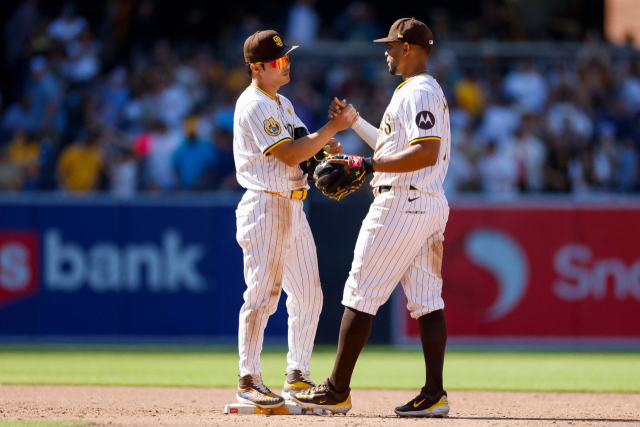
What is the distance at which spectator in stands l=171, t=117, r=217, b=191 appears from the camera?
10031 mm

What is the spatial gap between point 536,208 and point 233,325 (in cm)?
352

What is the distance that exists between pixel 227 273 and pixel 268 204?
174 inches

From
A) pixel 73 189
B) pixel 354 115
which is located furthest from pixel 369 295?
pixel 73 189

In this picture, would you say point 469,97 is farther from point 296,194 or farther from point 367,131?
point 296,194

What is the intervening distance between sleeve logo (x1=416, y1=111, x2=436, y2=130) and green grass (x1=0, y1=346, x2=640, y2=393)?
267 cm

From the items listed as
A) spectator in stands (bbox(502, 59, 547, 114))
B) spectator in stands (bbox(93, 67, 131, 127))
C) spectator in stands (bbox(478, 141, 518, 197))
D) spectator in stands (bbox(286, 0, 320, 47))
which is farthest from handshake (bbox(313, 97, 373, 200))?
spectator in stands (bbox(286, 0, 320, 47))

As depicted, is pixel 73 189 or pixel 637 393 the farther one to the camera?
pixel 73 189

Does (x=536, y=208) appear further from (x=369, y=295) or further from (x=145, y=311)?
(x=369, y=295)

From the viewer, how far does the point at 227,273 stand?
9180 millimetres

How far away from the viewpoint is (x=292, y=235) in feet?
16.3

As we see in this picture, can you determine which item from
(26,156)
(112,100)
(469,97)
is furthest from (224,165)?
(469,97)

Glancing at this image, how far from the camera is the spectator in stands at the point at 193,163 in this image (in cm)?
1003

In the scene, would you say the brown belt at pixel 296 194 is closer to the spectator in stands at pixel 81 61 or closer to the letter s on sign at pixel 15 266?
the letter s on sign at pixel 15 266

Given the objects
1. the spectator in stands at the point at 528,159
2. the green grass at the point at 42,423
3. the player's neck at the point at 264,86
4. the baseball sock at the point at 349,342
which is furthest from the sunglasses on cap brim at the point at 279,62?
the spectator in stands at the point at 528,159
